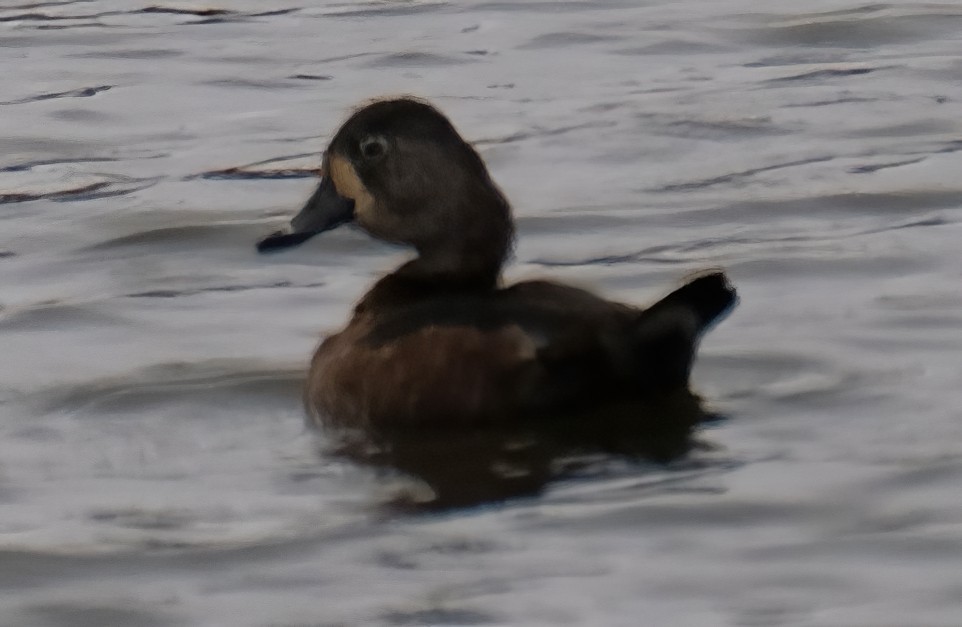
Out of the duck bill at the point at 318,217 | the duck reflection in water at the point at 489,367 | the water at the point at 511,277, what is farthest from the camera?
the duck bill at the point at 318,217

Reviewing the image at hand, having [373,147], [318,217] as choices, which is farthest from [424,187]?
[318,217]

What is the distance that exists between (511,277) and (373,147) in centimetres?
171

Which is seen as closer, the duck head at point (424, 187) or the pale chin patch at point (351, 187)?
the duck head at point (424, 187)

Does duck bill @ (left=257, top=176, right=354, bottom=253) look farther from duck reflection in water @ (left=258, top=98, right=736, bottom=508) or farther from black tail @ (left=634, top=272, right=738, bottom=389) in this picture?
black tail @ (left=634, top=272, right=738, bottom=389)

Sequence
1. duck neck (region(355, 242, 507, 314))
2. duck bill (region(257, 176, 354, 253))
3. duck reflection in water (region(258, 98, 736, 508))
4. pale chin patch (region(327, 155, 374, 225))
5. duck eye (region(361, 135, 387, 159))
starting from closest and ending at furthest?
duck reflection in water (region(258, 98, 736, 508)) < duck neck (region(355, 242, 507, 314)) < duck eye (region(361, 135, 387, 159)) < pale chin patch (region(327, 155, 374, 225)) < duck bill (region(257, 176, 354, 253))

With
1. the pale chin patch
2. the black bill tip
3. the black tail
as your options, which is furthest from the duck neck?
the black tail

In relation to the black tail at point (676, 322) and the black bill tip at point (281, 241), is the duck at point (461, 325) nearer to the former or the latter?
the black tail at point (676, 322)

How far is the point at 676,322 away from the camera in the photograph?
6445 millimetres

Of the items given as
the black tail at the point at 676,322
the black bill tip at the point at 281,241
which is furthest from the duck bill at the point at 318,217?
the black tail at the point at 676,322

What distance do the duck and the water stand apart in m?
0.24

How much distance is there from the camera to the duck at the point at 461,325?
251 inches

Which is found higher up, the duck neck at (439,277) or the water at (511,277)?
the duck neck at (439,277)

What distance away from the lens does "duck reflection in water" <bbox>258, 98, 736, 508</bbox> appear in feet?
20.9

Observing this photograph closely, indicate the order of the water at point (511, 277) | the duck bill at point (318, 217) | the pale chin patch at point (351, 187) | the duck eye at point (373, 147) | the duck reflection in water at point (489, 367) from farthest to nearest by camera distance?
the duck bill at point (318, 217) → the pale chin patch at point (351, 187) → the duck eye at point (373, 147) → the duck reflection in water at point (489, 367) → the water at point (511, 277)
